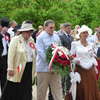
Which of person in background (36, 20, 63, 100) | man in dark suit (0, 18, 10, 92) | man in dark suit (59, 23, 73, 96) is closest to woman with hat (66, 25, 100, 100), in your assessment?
person in background (36, 20, 63, 100)

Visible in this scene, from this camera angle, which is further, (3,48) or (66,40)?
(66,40)

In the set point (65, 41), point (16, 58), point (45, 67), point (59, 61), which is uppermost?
point (65, 41)

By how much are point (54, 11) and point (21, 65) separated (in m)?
23.9

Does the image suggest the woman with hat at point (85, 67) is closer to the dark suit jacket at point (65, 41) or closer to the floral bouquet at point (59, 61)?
the floral bouquet at point (59, 61)

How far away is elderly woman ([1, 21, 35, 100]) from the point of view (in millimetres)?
7520

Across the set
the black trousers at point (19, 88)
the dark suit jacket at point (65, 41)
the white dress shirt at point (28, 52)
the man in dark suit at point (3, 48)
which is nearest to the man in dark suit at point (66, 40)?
the dark suit jacket at point (65, 41)

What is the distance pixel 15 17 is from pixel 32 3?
295cm

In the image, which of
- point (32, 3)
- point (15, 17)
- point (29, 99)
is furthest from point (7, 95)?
point (32, 3)

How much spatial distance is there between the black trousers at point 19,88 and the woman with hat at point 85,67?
45.3 inches

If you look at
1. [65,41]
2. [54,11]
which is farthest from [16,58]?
[54,11]

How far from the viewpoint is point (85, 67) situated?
839 centimetres

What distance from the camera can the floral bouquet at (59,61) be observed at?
8125mm

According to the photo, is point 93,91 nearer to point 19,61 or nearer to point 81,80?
point 81,80

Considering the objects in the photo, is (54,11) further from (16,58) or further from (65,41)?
(16,58)
